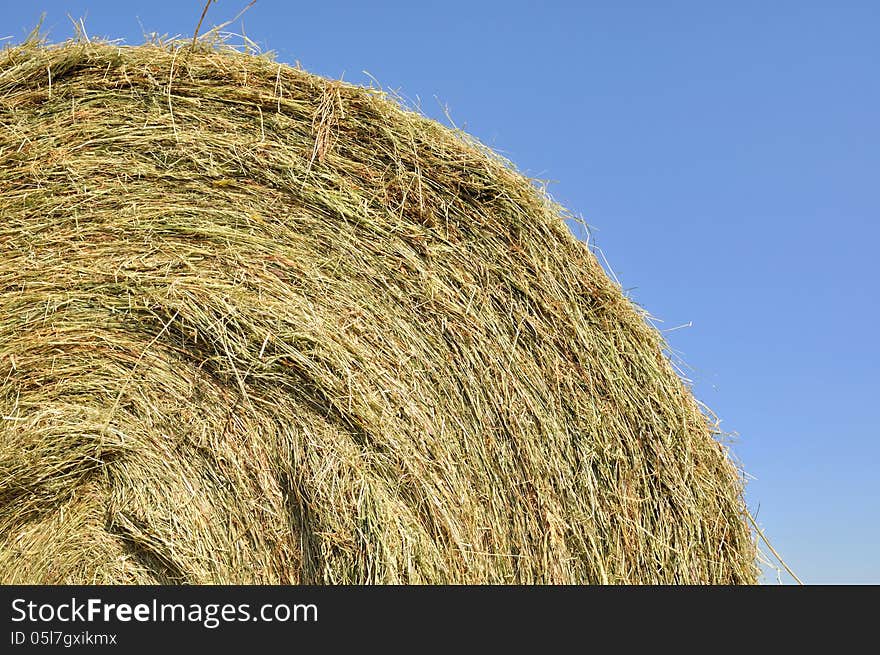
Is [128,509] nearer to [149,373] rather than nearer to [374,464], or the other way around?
[149,373]

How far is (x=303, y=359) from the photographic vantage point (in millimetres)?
2719

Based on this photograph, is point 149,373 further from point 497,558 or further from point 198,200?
point 497,558

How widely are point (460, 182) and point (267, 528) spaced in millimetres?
1224

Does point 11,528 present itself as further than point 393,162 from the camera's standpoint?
No

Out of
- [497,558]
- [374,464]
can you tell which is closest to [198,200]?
[374,464]

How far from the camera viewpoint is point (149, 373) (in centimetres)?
275

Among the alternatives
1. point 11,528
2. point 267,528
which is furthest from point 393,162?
point 11,528

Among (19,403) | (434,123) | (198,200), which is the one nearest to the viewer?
(19,403)

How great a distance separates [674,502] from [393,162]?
55.0 inches

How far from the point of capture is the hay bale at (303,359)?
2703mm

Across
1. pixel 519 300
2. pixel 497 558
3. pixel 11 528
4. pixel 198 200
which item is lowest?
pixel 497 558

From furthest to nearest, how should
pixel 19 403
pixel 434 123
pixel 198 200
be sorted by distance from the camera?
pixel 434 123
pixel 198 200
pixel 19 403

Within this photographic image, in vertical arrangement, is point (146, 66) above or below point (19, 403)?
above

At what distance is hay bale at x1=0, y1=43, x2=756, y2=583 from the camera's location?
270 centimetres
